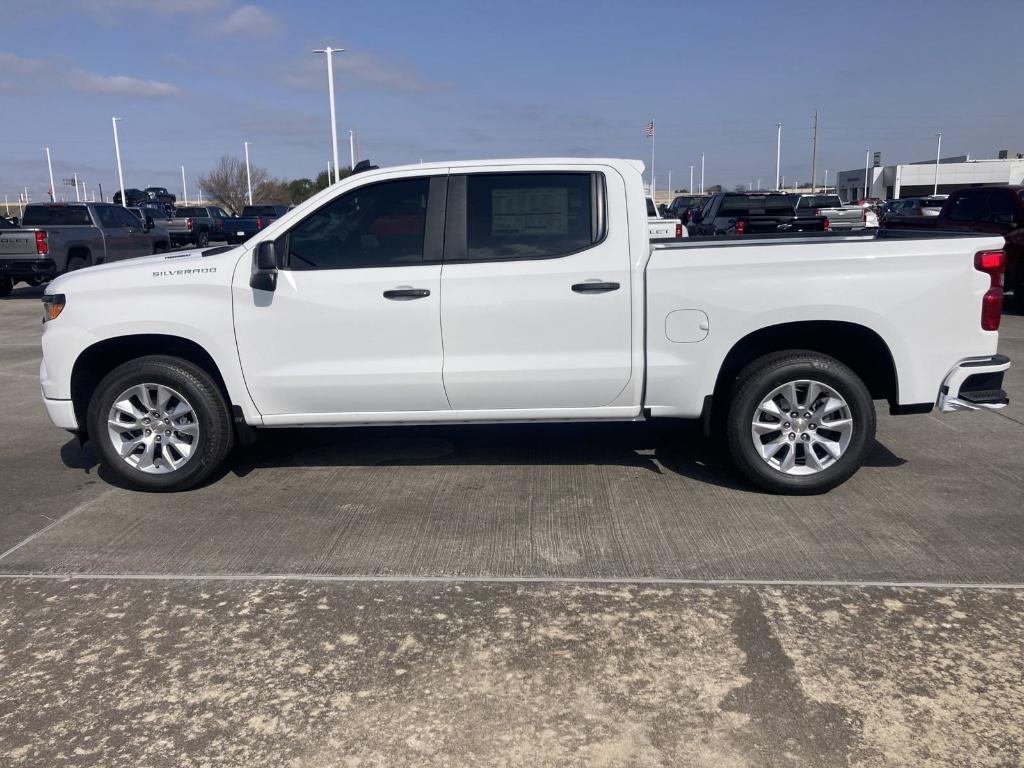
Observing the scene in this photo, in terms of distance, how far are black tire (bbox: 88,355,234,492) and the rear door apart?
146cm

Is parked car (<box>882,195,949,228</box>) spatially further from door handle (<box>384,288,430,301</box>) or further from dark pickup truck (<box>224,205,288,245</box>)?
dark pickup truck (<box>224,205,288,245</box>)

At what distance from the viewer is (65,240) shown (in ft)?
59.4

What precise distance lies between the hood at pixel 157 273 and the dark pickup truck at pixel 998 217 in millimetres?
10939

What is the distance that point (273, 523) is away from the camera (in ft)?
16.8

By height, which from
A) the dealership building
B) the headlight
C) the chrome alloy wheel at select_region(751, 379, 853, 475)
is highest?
the dealership building

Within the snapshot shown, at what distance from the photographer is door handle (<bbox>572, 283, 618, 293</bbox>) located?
5266mm

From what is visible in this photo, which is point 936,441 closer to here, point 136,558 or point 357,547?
point 357,547

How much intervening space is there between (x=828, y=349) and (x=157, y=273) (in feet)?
13.5

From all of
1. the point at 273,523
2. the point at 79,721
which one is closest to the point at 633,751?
the point at 79,721

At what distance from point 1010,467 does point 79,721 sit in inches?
216

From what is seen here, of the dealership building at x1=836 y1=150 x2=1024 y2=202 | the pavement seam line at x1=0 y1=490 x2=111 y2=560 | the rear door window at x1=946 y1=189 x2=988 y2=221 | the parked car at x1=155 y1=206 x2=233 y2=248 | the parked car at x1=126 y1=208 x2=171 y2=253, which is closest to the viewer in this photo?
the pavement seam line at x1=0 y1=490 x2=111 y2=560

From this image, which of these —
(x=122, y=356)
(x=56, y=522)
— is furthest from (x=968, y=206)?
(x=56, y=522)

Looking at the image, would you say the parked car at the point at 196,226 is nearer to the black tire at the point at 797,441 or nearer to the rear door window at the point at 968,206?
the rear door window at the point at 968,206

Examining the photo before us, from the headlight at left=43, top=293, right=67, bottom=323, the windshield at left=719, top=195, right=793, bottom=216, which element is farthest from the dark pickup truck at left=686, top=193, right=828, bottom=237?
the headlight at left=43, top=293, right=67, bottom=323
